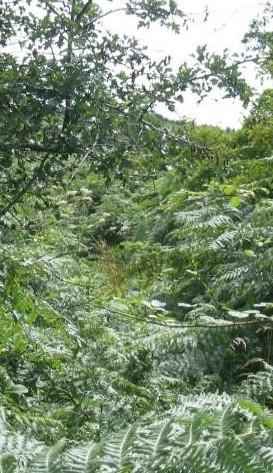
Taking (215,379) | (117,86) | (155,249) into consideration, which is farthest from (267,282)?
(155,249)

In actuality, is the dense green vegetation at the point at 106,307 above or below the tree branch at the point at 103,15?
below

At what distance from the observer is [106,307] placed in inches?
→ 109

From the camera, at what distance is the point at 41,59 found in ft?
6.77

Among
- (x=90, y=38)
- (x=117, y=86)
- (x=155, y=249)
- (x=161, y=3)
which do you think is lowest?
(x=155, y=249)

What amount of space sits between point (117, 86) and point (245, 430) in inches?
50.1

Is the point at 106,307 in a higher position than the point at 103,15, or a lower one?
lower

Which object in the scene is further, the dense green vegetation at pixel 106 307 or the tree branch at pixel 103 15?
the tree branch at pixel 103 15

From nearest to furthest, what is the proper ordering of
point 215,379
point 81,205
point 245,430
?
point 245,430 < point 215,379 < point 81,205

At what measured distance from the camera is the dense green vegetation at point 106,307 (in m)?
1.16

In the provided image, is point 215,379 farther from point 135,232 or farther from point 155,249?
point 135,232

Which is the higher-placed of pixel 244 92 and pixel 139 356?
pixel 244 92

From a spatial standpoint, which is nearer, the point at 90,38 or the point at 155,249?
the point at 90,38

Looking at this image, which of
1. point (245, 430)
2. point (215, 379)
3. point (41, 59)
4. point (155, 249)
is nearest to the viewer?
point (245, 430)

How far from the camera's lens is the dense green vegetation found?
1.16 meters
